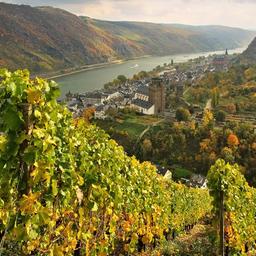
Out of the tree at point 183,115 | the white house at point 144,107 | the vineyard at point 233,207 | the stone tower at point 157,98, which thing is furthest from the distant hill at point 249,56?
the vineyard at point 233,207

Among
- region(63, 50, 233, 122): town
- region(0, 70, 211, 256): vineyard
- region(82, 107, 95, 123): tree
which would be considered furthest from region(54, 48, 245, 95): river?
region(0, 70, 211, 256): vineyard

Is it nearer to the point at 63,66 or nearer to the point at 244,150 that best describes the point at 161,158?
the point at 244,150

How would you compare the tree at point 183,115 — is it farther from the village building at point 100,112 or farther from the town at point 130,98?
the village building at point 100,112

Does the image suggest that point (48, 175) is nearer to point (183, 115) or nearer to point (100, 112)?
point (183, 115)

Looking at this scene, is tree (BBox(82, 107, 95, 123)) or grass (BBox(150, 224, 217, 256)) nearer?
grass (BBox(150, 224, 217, 256))

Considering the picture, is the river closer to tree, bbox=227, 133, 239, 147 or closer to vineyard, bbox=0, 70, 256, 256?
tree, bbox=227, 133, 239, 147

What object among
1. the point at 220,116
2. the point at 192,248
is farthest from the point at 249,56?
the point at 192,248

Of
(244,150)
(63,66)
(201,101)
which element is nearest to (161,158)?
(244,150)

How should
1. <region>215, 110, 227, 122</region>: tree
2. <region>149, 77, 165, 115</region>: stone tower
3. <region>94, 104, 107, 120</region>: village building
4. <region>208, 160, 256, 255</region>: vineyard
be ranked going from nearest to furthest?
1. <region>208, 160, 256, 255</region>: vineyard
2. <region>215, 110, 227, 122</region>: tree
3. <region>94, 104, 107, 120</region>: village building
4. <region>149, 77, 165, 115</region>: stone tower
